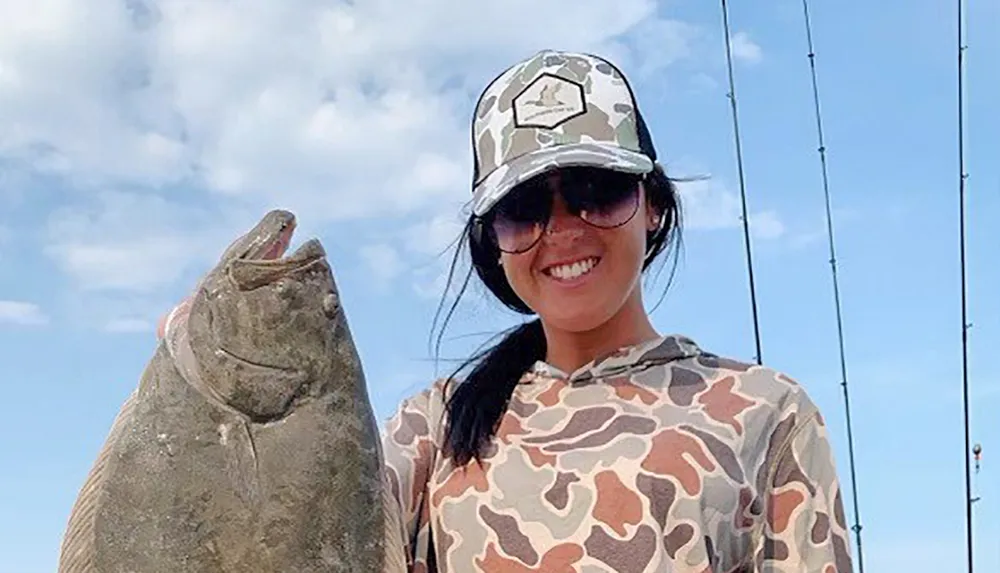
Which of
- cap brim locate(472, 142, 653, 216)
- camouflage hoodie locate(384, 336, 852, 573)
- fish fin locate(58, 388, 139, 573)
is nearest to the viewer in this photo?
fish fin locate(58, 388, 139, 573)

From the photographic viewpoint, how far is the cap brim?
363 centimetres

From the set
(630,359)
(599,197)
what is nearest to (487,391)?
(630,359)

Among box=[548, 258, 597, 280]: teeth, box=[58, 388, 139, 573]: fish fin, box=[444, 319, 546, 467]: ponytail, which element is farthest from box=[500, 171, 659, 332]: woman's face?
box=[58, 388, 139, 573]: fish fin

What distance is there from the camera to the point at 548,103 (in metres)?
3.82

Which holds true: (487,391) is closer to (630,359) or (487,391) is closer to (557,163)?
(630,359)

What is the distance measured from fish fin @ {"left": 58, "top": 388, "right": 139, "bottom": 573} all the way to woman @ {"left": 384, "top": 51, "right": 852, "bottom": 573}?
3.13 ft

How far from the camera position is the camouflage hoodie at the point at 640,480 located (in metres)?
3.50

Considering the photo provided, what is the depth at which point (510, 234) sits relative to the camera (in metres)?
3.72

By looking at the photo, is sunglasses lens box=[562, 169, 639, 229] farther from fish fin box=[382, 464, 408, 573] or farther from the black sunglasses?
fish fin box=[382, 464, 408, 573]

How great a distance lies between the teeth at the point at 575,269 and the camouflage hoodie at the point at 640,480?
0.29 m

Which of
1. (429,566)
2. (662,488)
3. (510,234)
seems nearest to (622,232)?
(510,234)

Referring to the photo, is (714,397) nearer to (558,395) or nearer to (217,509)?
(558,395)

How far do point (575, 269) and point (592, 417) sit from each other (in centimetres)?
38

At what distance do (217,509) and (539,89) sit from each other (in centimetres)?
153
